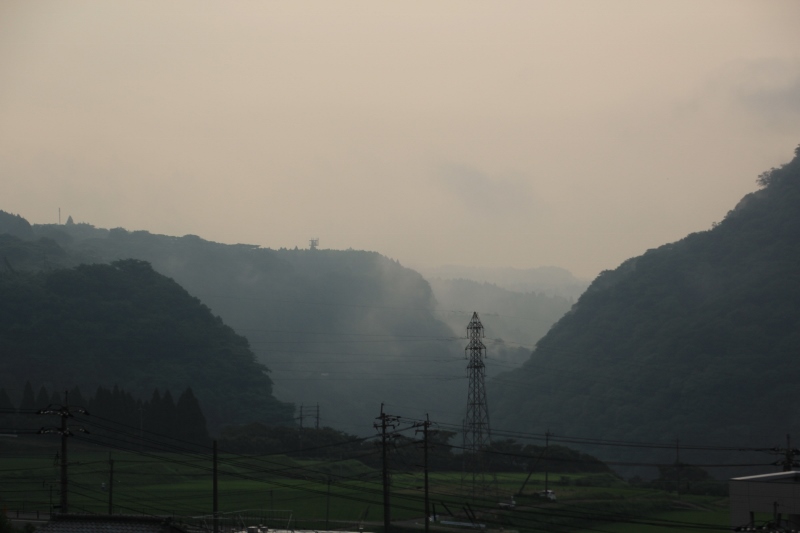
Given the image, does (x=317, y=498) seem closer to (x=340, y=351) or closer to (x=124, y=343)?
(x=124, y=343)

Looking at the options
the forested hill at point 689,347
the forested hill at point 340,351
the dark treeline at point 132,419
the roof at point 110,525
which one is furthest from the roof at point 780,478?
the forested hill at point 340,351

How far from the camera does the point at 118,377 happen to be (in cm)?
11044

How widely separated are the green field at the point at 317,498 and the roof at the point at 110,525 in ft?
62.9

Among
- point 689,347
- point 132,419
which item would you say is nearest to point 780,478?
point 132,419

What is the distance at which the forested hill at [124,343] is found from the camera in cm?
10862

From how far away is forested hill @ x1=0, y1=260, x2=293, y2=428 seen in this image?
356 ft

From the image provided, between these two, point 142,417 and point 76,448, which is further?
point 142,417

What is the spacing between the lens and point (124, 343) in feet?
382

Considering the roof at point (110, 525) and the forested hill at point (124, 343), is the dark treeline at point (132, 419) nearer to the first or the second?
the forested hill at point (124, 343)

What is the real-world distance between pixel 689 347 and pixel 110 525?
90.9 m

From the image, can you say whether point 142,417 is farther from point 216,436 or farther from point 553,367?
point 553,367

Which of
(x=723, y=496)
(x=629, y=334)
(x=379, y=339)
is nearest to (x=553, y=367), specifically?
(x=629, y=334)

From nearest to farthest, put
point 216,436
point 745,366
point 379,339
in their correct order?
point 216,436 < point 745,366 < point 379,339

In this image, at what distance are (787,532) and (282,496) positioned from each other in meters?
37.1
